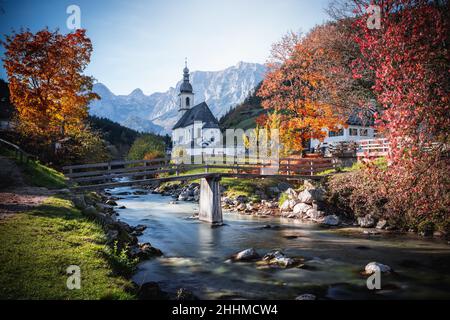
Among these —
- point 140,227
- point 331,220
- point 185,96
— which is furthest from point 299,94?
point 185,96

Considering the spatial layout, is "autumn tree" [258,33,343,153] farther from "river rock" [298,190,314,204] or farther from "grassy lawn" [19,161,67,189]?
"grassy lawn" [19,161,67,189]

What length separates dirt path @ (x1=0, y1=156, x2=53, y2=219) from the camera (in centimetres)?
1191

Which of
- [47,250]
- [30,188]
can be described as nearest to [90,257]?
[47,250]

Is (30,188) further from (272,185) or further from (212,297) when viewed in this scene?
(272,185)

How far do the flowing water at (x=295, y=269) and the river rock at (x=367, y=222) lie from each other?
105cm

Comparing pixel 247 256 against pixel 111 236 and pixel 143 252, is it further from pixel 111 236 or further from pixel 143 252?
pixel 111 236

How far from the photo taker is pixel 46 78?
85.6 ft

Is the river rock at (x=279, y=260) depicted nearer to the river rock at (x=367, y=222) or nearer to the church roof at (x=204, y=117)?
the river rock at (x=367, y=222)

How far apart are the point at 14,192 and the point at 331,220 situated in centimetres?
1687

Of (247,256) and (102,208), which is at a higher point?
(102,208)

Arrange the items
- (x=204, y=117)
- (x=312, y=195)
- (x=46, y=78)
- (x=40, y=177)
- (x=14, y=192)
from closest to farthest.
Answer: (x=14, y=192) < (x=40, y=177) < (x=312, y=195) < (x=46, y=78) < (x=204, y=117)

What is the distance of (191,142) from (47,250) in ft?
223

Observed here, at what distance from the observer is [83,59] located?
28.0 meters

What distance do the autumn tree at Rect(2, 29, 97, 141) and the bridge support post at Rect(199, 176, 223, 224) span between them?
1563 centimetres
